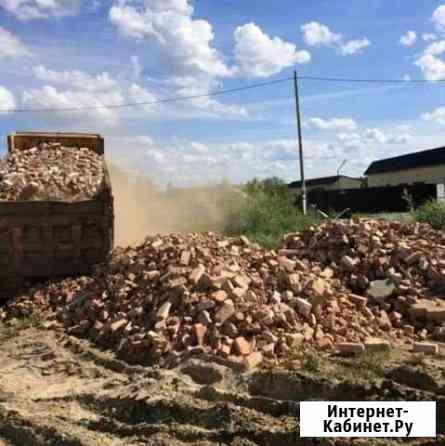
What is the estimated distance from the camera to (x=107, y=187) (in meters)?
8.87

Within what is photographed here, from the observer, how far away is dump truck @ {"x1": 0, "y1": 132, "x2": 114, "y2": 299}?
8445 mm

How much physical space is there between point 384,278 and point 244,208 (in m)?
8.44

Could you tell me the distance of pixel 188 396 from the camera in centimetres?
469

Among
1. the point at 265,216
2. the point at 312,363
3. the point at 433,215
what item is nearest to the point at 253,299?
the point at 312,363

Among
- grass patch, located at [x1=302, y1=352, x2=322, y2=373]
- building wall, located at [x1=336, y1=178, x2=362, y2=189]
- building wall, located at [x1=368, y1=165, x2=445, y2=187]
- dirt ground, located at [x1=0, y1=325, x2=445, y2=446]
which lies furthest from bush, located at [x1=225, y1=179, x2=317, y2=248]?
building wall, located at [x1=336, y1=178, x2=362, y2=189]

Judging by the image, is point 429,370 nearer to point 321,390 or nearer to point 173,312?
point 321,390

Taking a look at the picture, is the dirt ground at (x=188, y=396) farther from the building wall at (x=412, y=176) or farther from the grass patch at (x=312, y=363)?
the building wall at (x=412, y=176)

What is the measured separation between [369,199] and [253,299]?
63.2 feet

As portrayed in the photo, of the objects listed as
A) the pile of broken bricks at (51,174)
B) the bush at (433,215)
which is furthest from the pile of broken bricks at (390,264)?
the pile of broken bricks at (51,174)

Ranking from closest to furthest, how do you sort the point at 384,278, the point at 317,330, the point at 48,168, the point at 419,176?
the point at 317,330, the point at 384,278, the point at 48,168, the point at 419,176

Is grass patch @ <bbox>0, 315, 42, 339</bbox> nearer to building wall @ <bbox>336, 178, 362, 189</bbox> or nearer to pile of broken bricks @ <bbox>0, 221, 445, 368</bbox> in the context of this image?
pile of broken bricks @ <bbox>0, 221, 445, 368</bbox>

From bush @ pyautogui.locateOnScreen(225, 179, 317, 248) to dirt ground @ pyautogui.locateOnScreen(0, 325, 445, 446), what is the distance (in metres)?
7.81

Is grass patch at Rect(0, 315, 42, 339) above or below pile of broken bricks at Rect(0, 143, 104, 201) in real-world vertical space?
below

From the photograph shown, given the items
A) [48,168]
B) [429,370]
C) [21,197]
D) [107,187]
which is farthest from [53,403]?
[48,168]
